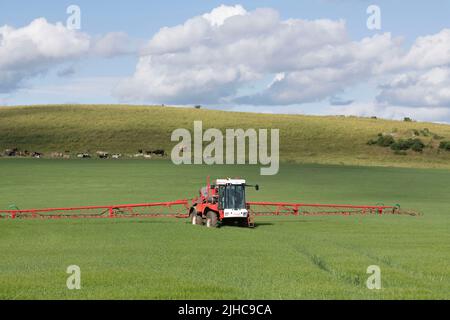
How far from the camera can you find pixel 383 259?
2169 cm

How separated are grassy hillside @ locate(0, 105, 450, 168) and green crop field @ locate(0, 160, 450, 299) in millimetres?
40319

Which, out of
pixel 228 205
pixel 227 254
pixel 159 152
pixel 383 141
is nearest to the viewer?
pixel 227 254

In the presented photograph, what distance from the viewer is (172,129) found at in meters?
110

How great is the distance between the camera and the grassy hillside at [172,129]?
9381 cm

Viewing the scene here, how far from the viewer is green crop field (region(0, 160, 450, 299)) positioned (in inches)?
644

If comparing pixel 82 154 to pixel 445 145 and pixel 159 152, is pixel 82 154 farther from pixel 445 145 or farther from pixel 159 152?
pixel 445 145

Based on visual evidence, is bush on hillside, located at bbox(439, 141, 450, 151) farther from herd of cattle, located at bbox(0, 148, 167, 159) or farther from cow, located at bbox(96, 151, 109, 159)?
cow, located at bbox(96, 151, 109, 159)

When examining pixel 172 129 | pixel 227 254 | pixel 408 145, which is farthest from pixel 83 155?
pixel 227 254

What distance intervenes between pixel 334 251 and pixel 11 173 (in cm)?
4817

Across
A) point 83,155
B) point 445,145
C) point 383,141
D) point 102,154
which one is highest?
point 383,141

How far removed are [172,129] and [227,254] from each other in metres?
87.6

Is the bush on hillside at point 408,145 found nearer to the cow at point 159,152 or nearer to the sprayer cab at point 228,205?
the cow at point 159,152

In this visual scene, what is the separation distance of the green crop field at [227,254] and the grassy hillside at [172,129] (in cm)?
4032

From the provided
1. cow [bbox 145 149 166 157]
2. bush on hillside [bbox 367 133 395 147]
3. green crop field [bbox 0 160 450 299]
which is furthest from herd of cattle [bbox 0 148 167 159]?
green crop field [bbox 0 160 450 299]
